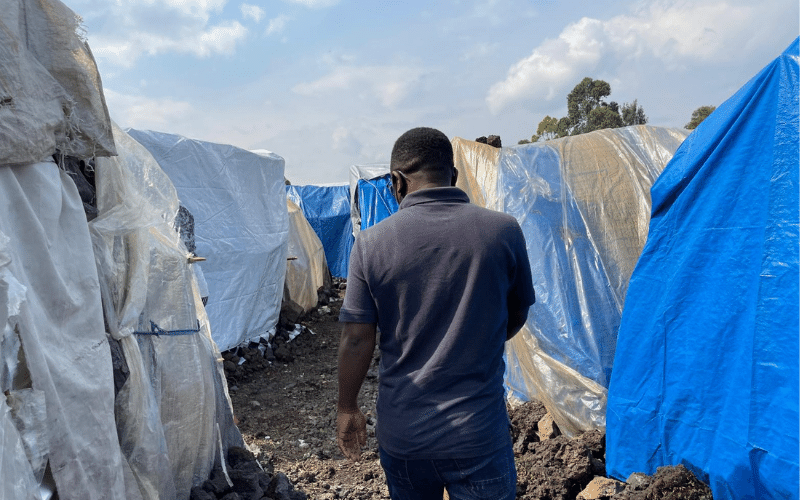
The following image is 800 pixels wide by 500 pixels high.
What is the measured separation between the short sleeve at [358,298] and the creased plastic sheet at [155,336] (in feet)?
4.42

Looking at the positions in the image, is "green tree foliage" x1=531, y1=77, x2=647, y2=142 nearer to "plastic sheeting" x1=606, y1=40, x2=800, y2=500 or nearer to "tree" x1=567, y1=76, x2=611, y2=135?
"tree" x1=567, y1=76, x2=611, y2=135

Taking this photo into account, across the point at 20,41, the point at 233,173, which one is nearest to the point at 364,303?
the point at 20,41

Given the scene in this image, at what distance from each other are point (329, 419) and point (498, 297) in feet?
13.5

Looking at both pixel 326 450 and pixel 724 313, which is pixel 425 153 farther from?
pixel 326 450

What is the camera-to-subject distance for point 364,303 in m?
→ 1.95

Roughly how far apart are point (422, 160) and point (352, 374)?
786mm

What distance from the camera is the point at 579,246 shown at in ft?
13.5

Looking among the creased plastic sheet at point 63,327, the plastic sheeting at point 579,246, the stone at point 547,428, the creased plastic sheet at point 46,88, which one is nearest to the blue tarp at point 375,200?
the plastic sheeting at point 579,246

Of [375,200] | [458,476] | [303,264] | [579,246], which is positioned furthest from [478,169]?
[375,200]

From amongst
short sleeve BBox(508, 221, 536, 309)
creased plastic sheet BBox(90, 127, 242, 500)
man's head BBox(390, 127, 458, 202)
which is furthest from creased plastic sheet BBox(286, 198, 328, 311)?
short sleeve BBox(508, 221, 536, 309)

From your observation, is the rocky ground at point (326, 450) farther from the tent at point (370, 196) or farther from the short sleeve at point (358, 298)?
the tent at point (370, 196)

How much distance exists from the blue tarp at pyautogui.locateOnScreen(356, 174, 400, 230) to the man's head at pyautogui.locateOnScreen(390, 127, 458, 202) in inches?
359

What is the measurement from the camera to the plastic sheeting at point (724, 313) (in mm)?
2455

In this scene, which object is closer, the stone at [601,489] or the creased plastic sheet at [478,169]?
the stone at [601,489]
